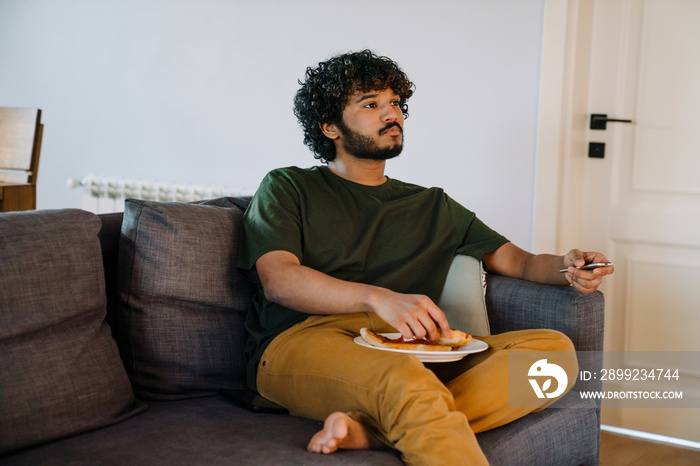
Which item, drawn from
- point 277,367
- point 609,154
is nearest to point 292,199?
point 277,367

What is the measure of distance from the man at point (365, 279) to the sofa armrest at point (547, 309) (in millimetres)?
45

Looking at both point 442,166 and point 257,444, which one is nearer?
point 257,444

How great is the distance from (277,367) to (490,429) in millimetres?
472

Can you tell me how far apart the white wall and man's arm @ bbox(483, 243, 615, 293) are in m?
0.73

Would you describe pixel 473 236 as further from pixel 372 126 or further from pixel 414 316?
pixel 414 316

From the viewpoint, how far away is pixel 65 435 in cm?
136

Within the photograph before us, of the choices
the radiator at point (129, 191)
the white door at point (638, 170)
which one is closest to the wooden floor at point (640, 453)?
the white door at point (638, 170)

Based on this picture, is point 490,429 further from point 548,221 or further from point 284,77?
point 284,77

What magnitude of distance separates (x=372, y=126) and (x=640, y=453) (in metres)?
1.54

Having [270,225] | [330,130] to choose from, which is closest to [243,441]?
[270,225]

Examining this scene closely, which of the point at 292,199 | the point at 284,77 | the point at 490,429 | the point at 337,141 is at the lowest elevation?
the point at 490,429

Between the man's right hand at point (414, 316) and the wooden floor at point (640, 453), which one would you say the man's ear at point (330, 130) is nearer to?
the man's right hand at point (414, 316)

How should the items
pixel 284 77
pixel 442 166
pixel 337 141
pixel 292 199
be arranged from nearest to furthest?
pixel 292 199 → pixel 337 141 → pixel 442 166 → pixel 284 77

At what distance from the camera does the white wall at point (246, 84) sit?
109 inches
